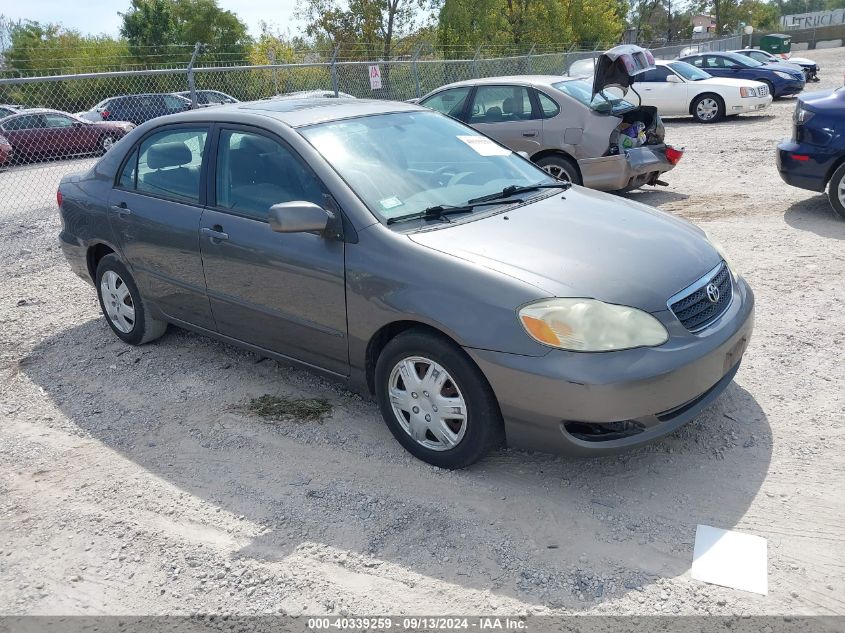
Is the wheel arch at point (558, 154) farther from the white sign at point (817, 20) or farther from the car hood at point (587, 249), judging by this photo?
the white sign at point (817, 20)

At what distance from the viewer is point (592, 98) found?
29.7ft

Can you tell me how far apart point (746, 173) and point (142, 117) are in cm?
1703

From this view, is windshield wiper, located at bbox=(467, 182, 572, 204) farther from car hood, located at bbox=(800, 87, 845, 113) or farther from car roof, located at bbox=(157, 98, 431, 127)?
car hood, located at bbox=(800, 87, 845, 113)

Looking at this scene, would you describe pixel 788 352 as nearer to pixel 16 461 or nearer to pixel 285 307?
pixel 285 307

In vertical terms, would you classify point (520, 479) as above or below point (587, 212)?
below

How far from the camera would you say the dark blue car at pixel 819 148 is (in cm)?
761

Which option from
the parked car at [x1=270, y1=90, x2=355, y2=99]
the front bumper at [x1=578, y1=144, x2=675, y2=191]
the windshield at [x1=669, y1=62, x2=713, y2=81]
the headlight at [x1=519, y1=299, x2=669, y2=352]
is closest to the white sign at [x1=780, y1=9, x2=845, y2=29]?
the windshield at [x1=669, y1=62, x2=713, y2=81]

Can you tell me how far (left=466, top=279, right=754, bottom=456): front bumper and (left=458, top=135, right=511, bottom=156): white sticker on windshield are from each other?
72.2 inches

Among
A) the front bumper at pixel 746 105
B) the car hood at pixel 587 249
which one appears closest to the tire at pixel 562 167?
the car hood at pixel 587 249

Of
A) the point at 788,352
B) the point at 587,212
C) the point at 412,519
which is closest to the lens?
the point at 412,519

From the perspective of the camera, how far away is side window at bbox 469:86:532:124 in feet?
30.5

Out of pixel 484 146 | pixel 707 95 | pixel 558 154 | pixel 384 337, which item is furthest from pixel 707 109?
pixel 384 337

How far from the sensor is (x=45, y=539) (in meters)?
3.47

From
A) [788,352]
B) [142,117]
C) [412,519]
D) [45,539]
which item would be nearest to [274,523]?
[412,519]
